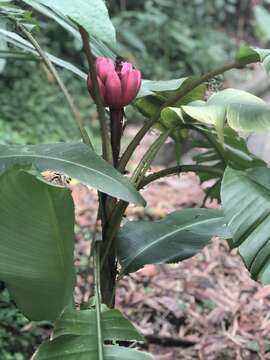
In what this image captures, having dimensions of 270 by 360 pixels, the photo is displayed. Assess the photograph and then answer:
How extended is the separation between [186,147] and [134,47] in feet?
4.78

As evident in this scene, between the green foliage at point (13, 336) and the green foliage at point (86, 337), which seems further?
the green foliage at point (13, 336)

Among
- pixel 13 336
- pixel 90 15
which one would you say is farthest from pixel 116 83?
pixel 13 336

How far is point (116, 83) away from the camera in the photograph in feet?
3.47

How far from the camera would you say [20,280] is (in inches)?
36.7

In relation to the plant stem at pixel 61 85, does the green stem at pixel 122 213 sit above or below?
below

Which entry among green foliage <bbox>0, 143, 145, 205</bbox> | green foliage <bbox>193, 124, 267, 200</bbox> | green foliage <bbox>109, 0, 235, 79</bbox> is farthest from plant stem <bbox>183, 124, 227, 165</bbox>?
green foliage <bbox>109, 0, 235, 79</bbox>

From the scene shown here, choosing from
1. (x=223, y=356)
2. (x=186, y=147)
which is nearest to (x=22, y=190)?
(x=223, y=356)

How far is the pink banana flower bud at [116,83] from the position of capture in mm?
1059

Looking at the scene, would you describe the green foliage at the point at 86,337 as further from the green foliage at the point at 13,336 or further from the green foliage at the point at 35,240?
the green foliage at the point at 13,336

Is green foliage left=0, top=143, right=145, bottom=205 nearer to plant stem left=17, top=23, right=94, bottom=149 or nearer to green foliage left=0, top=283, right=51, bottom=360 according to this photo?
plant stem left=17, top=23, right=94, bottom=149

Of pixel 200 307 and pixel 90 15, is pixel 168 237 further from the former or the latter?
pixel 200 307

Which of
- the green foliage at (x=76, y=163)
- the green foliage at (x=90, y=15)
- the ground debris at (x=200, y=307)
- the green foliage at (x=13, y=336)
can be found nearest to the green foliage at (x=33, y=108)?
the ground debris at (x=200, y=307)

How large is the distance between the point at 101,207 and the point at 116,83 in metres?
0.23

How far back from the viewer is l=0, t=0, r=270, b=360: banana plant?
2.81 feet
